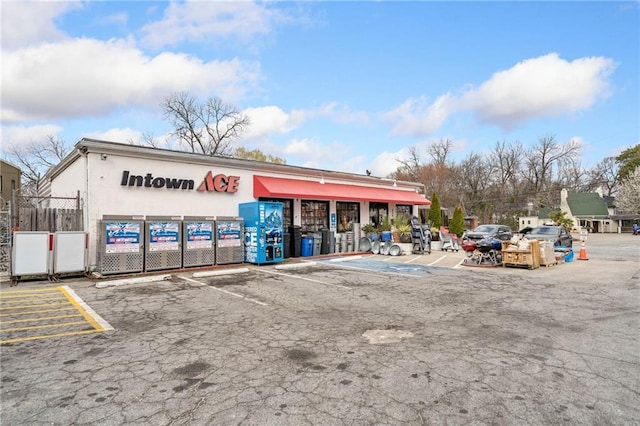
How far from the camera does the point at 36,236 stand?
1001 centimetres

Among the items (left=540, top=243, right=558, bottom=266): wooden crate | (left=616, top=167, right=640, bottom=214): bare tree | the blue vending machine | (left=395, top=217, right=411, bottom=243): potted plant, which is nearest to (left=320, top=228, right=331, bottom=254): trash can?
the blue vending machine

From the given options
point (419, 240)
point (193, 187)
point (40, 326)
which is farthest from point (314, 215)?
point (40, 326)

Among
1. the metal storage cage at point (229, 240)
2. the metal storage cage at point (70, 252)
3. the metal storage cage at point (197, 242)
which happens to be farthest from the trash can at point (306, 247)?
the metal storage cage at point (70, 252)

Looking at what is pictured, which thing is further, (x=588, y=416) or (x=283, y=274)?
(x=283, y=274)

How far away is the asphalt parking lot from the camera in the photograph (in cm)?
322

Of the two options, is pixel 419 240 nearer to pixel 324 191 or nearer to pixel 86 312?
pixel 324 191

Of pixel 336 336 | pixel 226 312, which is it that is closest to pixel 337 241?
pixel 226 312

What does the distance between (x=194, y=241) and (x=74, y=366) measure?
8.15 metres

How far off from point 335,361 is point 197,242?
29.8 feet

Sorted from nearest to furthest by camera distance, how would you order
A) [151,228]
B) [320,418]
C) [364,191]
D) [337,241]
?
[320,418], [151,228], [337,241], [364,191]

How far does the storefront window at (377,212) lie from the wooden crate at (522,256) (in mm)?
8471

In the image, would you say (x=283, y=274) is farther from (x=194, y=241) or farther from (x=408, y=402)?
(x=408, y=402)

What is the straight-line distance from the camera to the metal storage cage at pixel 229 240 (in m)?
12.9

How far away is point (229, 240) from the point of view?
13.1m
